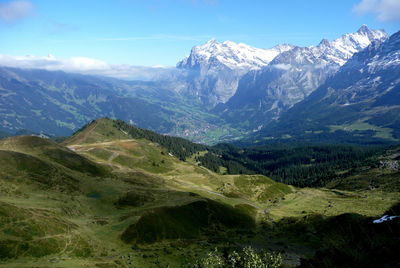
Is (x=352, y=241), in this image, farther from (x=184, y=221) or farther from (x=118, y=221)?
(x=118, y=221)

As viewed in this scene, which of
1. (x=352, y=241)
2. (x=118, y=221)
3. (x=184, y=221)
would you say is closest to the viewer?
(x=352, y=241)

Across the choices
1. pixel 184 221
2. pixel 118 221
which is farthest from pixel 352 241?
pixel 118 221

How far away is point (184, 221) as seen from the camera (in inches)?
4619

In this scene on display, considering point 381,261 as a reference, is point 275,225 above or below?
below

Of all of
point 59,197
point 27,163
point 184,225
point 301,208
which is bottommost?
point 301,208

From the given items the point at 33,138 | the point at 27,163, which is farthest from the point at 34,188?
the point at 33,138

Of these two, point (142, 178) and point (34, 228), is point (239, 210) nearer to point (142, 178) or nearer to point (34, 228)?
point (142, 178)

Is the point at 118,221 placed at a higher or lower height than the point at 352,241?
lower

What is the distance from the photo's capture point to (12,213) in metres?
83.0

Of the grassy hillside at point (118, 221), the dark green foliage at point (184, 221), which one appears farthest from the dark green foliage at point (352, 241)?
the dark green foliage at point (184, 221)

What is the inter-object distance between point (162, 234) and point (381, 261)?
72.4 m

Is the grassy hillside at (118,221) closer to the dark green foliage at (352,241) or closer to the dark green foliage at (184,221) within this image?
the dark green foliage at (184,221)

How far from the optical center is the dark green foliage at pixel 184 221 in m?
101

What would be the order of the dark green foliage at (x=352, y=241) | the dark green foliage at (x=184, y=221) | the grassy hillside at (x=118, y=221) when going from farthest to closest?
the dark green foliage at (x=184, y=221) < the grassy hillside at (x=118, y=221) < the dark green foliage at (x=352, y=241)
